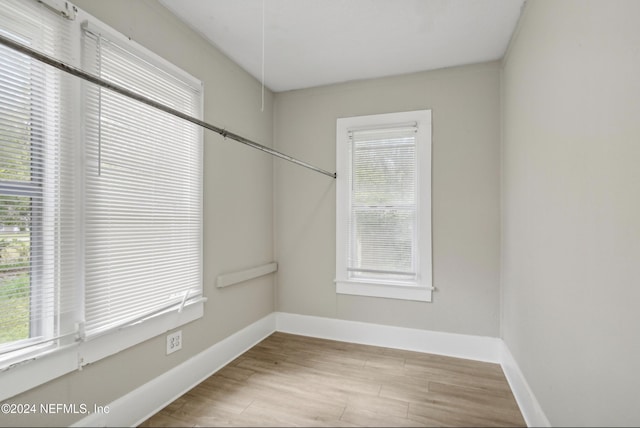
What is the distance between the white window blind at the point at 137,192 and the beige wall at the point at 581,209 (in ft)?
7.01

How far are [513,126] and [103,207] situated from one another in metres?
2.69

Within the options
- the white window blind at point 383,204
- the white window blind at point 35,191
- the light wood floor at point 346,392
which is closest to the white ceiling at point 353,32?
the white window blind at point 383,204

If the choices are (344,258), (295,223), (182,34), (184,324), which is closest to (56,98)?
(182,34)

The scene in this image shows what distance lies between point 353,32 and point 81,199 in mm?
2016

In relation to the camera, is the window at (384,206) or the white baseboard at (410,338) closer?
the white baseboard at (410,338)

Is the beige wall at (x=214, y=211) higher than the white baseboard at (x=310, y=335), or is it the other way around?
the beige wall at (x=214, y=211)

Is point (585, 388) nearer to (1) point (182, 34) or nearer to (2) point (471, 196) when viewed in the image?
(2) point (471, 196)

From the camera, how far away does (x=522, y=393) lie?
190 cm

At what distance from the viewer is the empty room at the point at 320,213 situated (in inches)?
47.3

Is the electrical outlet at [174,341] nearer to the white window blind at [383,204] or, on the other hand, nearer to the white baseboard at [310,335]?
the white baseboard at [310,335]

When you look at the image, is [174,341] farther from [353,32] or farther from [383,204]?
[353,32]

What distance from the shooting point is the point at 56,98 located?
55.0 inches

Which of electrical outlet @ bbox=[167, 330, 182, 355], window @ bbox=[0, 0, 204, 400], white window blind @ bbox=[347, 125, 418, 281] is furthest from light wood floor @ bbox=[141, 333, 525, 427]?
white window blind @ bbox=[347, 125, 418, 281]

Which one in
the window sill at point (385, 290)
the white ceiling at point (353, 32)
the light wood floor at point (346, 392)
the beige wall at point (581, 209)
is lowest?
the light wood floor at point (346, 392)
